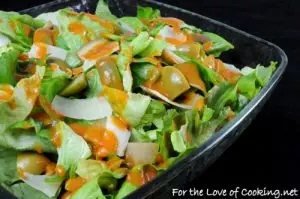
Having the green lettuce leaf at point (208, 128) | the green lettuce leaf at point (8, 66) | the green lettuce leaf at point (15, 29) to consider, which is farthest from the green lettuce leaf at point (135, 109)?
the green lettuce leaf at point (15, 29)

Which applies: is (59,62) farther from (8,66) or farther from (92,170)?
(92,170)

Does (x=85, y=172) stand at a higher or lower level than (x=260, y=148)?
higher

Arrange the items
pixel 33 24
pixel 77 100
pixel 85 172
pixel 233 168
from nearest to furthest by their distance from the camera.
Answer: pixel 85 172, pixel 77 100, pixel 233 168, pixel 33 24

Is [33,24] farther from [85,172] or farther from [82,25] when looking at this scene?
[85,172]

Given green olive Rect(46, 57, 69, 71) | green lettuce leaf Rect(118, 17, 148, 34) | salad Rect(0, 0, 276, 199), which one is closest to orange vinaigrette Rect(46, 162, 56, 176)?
salad Rect(0, 0, 276, 199)

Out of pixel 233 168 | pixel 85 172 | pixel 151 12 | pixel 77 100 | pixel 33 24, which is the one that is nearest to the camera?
pixel 85 172

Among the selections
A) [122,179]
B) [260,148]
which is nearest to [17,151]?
[122,179]

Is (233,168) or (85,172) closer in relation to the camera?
(85,172)

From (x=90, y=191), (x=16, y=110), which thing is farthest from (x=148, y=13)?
(x=90, y=191)
